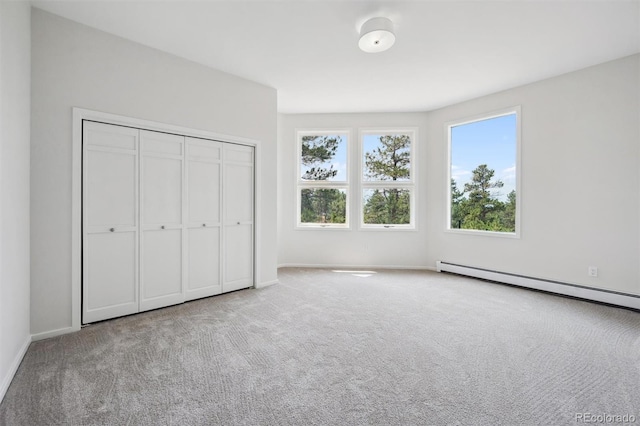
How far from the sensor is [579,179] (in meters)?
3.67

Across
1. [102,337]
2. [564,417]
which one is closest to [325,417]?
[564,417]

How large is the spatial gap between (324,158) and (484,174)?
261cm

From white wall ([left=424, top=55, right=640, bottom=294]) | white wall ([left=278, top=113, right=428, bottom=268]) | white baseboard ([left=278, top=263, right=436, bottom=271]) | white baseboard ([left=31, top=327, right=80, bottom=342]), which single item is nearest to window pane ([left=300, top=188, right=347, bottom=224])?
white wall ([left=278, top=113, right=428, bottom=268])

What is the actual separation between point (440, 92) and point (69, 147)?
14.5 ft

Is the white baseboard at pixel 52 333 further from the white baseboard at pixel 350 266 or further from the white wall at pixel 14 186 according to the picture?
the white baseboard at pixel 350 266

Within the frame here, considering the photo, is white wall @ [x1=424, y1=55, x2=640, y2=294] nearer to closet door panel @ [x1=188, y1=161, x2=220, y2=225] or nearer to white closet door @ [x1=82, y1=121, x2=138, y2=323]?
closet door panel @ [x1=188, y1=161, x2=220, y2=225]

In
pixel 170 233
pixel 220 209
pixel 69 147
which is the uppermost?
pixel 69 147

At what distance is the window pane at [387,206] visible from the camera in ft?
17.8

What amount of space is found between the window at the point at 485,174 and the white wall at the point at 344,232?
1.77 ft

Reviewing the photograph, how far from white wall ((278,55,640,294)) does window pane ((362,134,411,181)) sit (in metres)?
0.24

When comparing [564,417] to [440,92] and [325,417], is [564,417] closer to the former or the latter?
[325,417]

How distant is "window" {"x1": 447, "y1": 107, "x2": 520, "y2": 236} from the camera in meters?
4.36

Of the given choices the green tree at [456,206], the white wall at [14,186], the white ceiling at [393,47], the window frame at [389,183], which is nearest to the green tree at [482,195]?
the green tree at [456,206]

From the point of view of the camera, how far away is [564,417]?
1.59m
